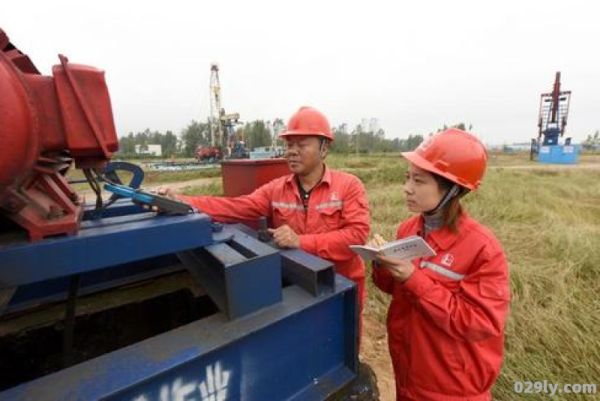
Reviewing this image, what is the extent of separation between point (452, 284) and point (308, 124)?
1284 mm

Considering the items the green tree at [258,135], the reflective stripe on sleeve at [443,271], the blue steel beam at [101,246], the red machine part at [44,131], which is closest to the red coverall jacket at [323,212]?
the reflective stripe on sleeve at [443,271]

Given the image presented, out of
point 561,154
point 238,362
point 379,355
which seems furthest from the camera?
point 561,154

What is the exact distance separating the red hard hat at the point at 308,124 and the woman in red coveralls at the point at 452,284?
0.78m

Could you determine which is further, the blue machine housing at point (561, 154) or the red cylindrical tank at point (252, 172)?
the blue machine housing at point (561, 154)

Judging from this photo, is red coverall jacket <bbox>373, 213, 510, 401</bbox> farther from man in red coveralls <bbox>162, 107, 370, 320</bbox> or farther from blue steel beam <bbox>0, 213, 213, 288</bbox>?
blue steel beam <bbox>0, 213, 213, 288</bbox>

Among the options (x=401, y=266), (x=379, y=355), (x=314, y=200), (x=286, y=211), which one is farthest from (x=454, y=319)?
(x=379, y=355)

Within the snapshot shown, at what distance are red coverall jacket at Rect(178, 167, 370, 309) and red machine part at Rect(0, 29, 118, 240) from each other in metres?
1.01

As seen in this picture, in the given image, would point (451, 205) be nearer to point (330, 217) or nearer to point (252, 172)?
point (330, 217)

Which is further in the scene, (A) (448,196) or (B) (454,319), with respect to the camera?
(A) (448,196)

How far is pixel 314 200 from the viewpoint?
7.03 ft

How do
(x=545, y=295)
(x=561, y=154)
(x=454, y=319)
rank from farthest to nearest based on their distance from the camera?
(x=561, y=154), (x=545, y=295), (x=454, y=319)

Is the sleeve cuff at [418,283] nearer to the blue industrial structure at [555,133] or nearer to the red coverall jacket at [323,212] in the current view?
the red coverall jacket at [323,212]

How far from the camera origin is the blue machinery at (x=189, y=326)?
0.82m

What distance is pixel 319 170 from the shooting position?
7.30ft
